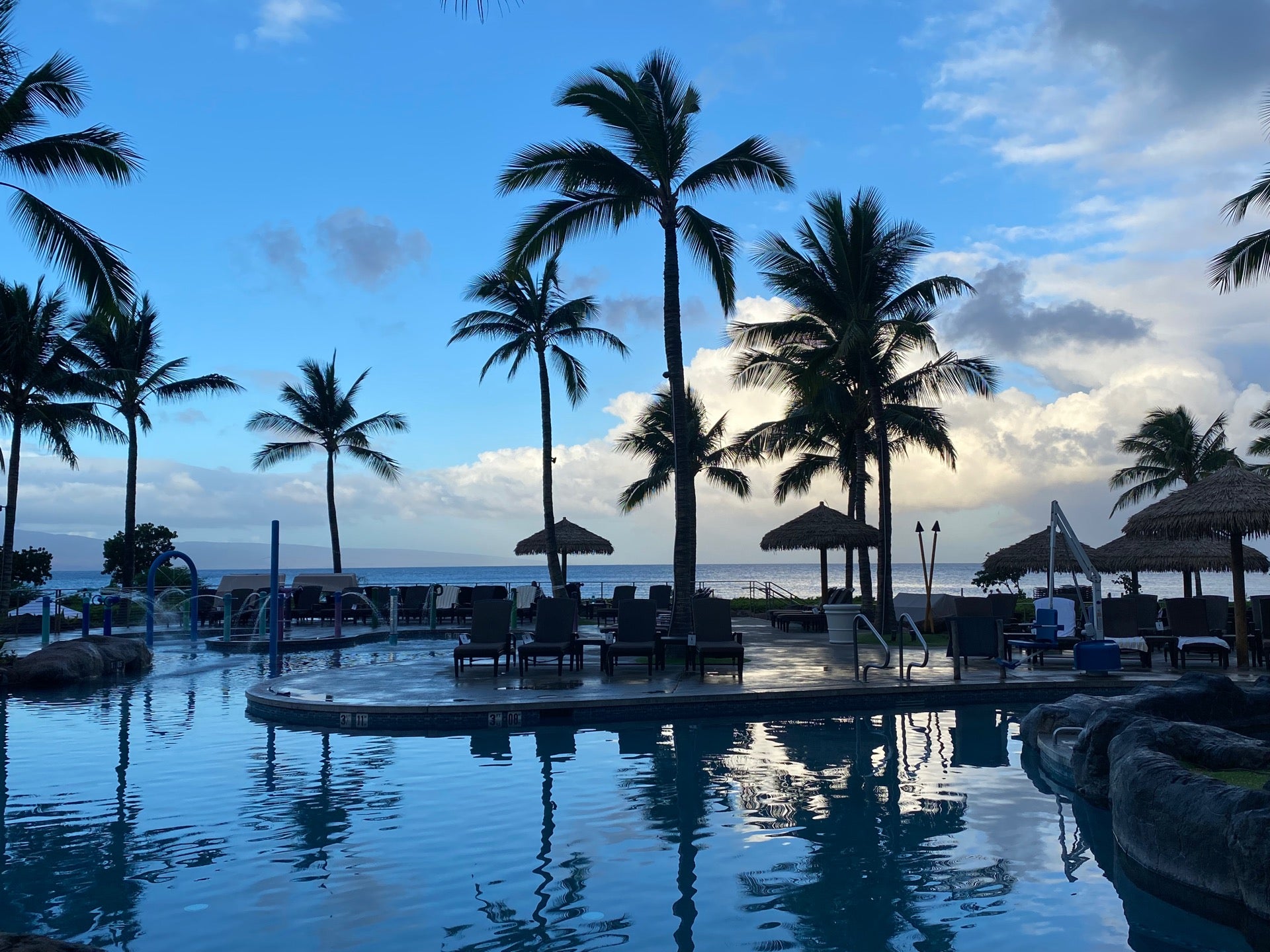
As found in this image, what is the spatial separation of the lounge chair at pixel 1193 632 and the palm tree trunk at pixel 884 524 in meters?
5.03

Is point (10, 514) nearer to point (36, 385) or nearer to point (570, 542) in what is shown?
point (36, 385)

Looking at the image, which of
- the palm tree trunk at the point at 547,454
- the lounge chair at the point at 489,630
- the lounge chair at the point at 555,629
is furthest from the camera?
the palm tree trunk at the point at 547,454

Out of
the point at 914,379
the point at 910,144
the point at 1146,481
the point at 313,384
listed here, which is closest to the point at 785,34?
the point at 910,144

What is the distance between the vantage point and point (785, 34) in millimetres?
10531

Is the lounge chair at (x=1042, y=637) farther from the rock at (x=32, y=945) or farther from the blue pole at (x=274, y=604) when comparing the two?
the rock at (x=32, y=945)

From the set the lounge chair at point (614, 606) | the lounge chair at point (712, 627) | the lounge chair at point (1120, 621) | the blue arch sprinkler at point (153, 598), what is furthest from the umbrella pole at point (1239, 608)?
the blue arch sprinkler at point (153, 598)

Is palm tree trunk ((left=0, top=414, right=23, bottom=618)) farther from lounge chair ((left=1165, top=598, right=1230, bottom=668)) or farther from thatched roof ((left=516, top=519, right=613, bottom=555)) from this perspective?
lounge chair ((left=1165, top=598, right=1230, bottom=668))

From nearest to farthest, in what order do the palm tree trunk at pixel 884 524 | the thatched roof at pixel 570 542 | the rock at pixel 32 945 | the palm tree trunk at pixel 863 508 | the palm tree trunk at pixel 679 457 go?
the rock at pixel 32 945
the palm tree trunk at pixel 679 457
the palm tree trunk at pixel 884 524
the palm tree trunk at pixel 863 508
the thatched roof at pixel 570 542

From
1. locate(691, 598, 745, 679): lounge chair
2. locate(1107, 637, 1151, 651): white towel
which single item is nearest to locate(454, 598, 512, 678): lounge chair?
locate(691, 598, 745, 679): lounge chair

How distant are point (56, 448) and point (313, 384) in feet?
31.7

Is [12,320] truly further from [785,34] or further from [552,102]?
[785,34]

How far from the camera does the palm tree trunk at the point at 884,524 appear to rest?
18.3 m

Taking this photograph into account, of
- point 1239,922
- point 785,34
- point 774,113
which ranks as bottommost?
point 1239,922

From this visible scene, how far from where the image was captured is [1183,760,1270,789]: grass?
600 cm
